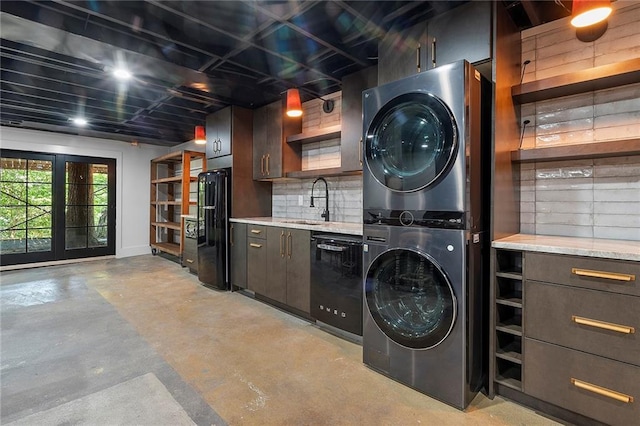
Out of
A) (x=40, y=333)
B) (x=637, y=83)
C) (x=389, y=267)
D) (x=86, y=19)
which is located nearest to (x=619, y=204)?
(x=637, y=83)

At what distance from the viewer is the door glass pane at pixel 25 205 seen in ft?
17.6

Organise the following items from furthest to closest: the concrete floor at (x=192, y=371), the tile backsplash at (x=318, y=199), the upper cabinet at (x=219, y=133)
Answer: the upper cabinet at (x=219, y=133)
the tile backsplash at (x=318, y=199)
the concrete floor at (x=192, y=371)

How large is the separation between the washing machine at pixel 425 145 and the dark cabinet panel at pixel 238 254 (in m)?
2.17

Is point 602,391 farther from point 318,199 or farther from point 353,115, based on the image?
point 318,199

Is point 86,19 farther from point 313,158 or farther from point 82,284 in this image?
point 82,284

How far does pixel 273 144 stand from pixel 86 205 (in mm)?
4631

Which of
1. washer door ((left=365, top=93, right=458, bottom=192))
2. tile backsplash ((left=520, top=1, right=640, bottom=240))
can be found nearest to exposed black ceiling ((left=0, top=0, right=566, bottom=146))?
tile backsplash ((left=520, top=1, right=640, bottom=240))

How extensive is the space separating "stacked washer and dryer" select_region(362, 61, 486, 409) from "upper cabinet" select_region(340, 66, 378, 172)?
83 cm

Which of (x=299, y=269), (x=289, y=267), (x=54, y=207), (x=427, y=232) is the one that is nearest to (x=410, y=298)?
(x=427, y=232)

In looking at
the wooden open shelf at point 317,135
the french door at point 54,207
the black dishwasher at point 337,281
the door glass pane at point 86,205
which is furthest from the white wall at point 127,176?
the black dishwasher at point 337,281

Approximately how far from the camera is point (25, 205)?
18.1ft

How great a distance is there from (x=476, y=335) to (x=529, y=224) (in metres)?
0.97

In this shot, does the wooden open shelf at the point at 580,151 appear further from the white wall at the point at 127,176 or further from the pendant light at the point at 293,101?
the white wall at the point at 127,176

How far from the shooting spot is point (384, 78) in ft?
8.05
